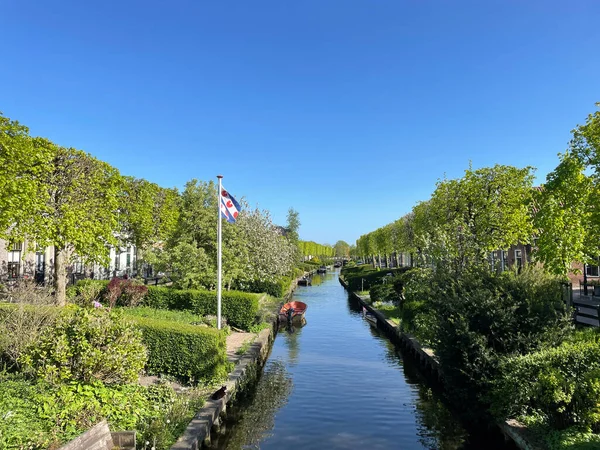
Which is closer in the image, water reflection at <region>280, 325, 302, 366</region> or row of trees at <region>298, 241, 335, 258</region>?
water reflection at <region>280, 325, 302, 366</region>

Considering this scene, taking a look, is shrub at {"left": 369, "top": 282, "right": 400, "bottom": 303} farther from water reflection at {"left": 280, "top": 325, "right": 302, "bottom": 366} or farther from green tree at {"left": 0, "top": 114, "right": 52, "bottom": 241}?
green tree at {"left": 0, "top": 114, "right": 52, "bottom": 241}

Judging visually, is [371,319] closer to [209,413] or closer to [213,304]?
[213,304]

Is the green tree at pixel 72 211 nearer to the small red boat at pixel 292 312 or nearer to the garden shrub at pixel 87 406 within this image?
the small red boat at pixel 292 312

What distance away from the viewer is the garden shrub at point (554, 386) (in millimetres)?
7735

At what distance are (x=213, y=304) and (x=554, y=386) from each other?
50.2 ft

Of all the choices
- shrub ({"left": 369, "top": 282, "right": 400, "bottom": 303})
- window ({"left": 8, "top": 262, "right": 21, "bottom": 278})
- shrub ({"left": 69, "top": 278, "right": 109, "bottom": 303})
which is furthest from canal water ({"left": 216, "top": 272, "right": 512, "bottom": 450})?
window ({"left": 8, "top": 262, "right": 21, "bottom": 278})

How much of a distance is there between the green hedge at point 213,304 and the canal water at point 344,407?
7.12 ft

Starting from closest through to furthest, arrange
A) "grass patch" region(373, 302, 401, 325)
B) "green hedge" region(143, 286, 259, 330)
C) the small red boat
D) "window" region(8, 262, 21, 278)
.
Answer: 1. "green hedge" region(143, 286, 259, 330)
2. "grass patch" region(373, 302, 401, 325)
3. the small red boat
4. "window" region(8, 262, 21, 278)

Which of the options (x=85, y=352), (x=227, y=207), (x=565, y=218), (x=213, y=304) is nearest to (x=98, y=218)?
(x=213, y=304)

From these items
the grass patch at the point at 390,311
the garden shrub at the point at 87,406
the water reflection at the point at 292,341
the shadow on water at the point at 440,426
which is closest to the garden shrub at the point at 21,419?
the garden shrub at the point at 87,406

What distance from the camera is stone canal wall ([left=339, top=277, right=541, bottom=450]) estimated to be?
866cm

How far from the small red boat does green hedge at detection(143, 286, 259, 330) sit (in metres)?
6.55

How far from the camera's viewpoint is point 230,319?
20516 millimetres

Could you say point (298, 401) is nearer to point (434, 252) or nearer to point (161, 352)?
point (161, 352)
